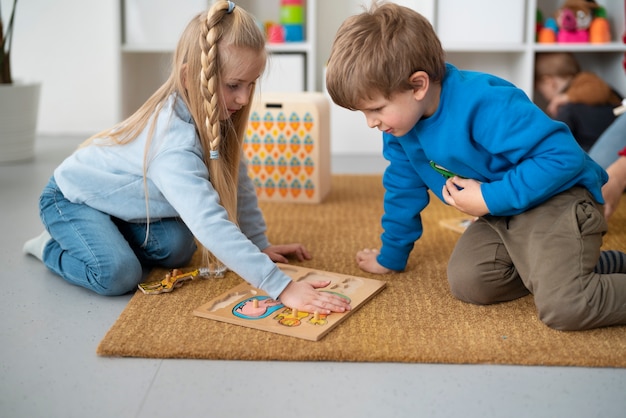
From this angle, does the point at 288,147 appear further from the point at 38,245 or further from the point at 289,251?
the point at 38,245

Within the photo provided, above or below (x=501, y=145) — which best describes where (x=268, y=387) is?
below

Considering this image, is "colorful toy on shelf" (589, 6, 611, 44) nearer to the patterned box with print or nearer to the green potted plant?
the patterned box with print

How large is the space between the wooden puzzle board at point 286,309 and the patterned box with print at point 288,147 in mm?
606

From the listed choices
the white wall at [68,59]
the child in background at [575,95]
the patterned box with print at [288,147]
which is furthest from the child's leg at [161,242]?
the white wall at [68,59]

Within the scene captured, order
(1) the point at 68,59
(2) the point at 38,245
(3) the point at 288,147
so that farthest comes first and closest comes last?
(1) the point at 68,59
(3) the point at 288,147
(2) the point at 38,245

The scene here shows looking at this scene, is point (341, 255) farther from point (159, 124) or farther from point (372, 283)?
point (159, 124)

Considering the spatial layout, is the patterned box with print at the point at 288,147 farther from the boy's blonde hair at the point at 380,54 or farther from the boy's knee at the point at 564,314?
the boy's knee at the point at 564,314

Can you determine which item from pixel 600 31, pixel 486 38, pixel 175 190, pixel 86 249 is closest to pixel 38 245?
pixel 86 249

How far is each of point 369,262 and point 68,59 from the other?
6.60 ft

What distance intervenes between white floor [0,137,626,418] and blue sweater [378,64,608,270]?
0.26 meters

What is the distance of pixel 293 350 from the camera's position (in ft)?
2.98

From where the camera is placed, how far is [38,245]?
130 cm

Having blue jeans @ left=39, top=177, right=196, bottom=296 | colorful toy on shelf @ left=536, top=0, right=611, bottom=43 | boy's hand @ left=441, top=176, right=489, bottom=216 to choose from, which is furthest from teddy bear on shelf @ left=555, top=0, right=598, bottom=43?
blue jeans @ left=39, top=177, right=196, bottom=296

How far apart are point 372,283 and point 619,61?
1748 mm
